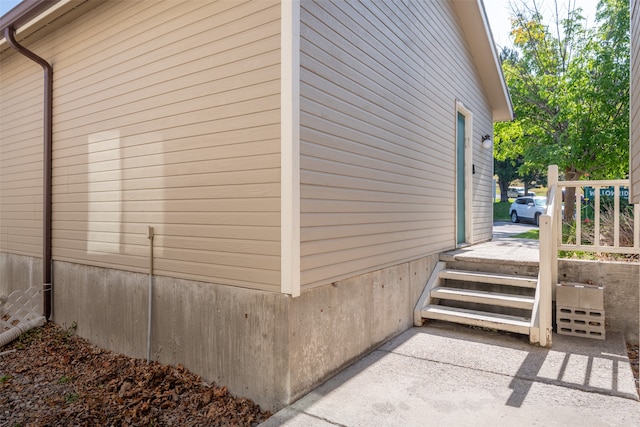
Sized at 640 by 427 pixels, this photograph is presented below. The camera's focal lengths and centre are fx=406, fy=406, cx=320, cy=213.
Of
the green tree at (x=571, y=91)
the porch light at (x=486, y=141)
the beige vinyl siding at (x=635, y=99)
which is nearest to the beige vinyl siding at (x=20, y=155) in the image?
the beige vinyl siding at (x=635, y=99)

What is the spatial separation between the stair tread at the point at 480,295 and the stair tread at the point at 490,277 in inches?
5.6

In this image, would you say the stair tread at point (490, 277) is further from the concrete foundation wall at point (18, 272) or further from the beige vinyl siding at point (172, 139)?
the concrete foundation wall at point (18, 272)

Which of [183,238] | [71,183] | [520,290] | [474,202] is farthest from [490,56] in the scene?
[71,183]

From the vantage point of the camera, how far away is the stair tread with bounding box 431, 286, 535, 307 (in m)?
4.48

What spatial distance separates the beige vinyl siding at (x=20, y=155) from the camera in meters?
5.55

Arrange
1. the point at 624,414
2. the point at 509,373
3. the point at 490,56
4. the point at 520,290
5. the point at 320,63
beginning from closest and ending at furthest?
the point at 624,414 < the point at 320,63 < the point at 509,373 < the point at 520,290 < the point at 490,56

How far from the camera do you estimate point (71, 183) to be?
4.94 metres

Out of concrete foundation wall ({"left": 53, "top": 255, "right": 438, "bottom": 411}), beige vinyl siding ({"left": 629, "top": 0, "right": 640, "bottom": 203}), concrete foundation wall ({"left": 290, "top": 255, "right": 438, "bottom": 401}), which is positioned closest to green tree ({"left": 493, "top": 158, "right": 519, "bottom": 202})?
beige vinyl siding ({"left": 629, "top": 0, "right": 640, "bottom": 203})

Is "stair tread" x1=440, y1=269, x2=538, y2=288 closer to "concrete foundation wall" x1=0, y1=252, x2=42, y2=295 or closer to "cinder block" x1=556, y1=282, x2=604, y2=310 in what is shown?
"cinder block" x1=556, y1=282, x2=604, y2=310

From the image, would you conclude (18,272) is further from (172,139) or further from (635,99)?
(635,99)

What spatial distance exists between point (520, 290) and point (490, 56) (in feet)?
14.5

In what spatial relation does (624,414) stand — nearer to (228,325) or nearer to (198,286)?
(228,325)

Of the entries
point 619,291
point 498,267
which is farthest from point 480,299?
point 619,291

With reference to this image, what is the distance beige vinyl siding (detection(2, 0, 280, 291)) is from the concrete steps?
2.59 m
